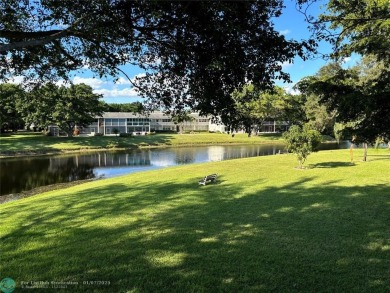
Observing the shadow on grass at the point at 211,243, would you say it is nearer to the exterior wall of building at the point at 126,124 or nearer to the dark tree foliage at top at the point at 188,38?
the dark tree foliage at top at the point at 188,38

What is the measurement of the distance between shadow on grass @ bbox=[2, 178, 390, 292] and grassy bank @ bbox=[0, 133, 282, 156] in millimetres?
34566

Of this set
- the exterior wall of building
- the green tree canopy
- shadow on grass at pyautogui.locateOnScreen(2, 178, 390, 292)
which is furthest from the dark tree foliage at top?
the exterior wall of building

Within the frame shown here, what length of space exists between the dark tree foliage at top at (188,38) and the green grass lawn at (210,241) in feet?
7.51

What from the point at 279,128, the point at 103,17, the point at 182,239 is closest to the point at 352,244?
the point at 182,239

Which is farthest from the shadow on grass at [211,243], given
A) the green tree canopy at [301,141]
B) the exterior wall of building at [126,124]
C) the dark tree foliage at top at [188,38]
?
the exterior wall of building at [126,124]

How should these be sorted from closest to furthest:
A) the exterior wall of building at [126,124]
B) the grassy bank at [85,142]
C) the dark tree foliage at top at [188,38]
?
1. the dark tree foliage at top at [188,38]
2. the grassy bank at [85,142]
3. the exterior wall of building at [126,124]

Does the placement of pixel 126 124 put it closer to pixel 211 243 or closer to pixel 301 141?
pixel 301 141

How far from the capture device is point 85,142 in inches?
1903

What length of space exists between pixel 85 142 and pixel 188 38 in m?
46.8

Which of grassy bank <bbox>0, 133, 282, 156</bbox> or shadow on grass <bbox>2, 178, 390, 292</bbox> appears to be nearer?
shadow on grass <bbox>2, 178, 390, 292</bbox>

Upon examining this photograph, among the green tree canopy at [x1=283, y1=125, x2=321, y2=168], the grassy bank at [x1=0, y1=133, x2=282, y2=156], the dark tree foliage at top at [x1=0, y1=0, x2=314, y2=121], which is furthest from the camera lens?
the grassy bank at [x1=0, y1=133, x2=282, y2=156]

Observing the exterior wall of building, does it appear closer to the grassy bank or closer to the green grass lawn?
the grassy bank

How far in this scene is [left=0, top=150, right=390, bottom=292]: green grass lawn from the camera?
14.3 feet

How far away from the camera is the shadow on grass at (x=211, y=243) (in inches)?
171
